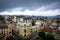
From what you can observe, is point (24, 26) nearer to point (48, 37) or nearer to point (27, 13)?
point (27, 13)

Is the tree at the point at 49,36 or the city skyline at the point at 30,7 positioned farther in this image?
the city skyline at the point at 30,7

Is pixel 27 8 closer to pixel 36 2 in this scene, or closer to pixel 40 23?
pixel 36 2

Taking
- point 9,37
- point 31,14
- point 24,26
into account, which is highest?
point 31,14

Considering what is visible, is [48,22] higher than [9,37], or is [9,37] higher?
[48,22]

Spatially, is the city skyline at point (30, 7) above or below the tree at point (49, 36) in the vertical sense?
above

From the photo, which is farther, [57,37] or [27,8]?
[27,8]

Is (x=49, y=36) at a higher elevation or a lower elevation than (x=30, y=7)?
lower

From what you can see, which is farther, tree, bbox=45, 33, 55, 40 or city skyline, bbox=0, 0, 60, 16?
city skyline, bbox=0, 0, 60, 16

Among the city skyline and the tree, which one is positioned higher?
the city skyline

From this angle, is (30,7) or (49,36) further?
(30,7)

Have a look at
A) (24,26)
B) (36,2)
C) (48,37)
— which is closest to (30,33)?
(24,26)
